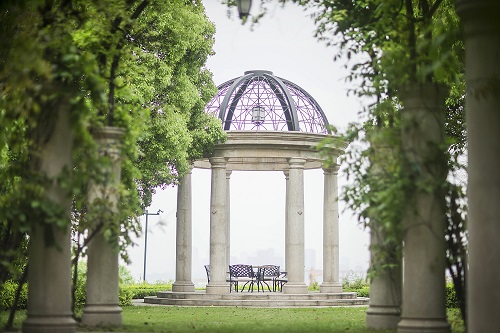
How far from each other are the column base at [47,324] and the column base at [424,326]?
5783 millimetres

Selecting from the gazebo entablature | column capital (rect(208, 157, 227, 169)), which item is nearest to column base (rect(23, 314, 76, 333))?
the gazebo entablature

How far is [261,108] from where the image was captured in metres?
39.6

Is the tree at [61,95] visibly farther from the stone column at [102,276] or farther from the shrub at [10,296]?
the shrub at [10,296]

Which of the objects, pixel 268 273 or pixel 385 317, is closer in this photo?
pixel 385 317

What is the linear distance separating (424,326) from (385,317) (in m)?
3.56

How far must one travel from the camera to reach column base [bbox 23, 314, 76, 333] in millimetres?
14930

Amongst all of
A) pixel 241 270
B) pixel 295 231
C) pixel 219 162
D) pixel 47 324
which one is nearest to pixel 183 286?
pixel 241 270

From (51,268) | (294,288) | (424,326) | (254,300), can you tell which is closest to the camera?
(51,268)

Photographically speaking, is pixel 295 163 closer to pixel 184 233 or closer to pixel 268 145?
pixel 268 145

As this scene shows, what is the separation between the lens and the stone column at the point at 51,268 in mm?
15000

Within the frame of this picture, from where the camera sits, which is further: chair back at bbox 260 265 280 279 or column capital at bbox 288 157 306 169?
chair back at bbox 260 265 280 279

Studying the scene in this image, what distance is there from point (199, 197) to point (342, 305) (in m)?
21.6

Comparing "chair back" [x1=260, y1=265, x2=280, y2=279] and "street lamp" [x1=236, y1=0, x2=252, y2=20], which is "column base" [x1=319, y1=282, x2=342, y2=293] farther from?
"street lamp" [x1=236, y1=0, x2=252, y2=20]

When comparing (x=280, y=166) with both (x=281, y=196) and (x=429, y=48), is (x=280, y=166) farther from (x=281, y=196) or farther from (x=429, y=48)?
(x=429, y=48)
